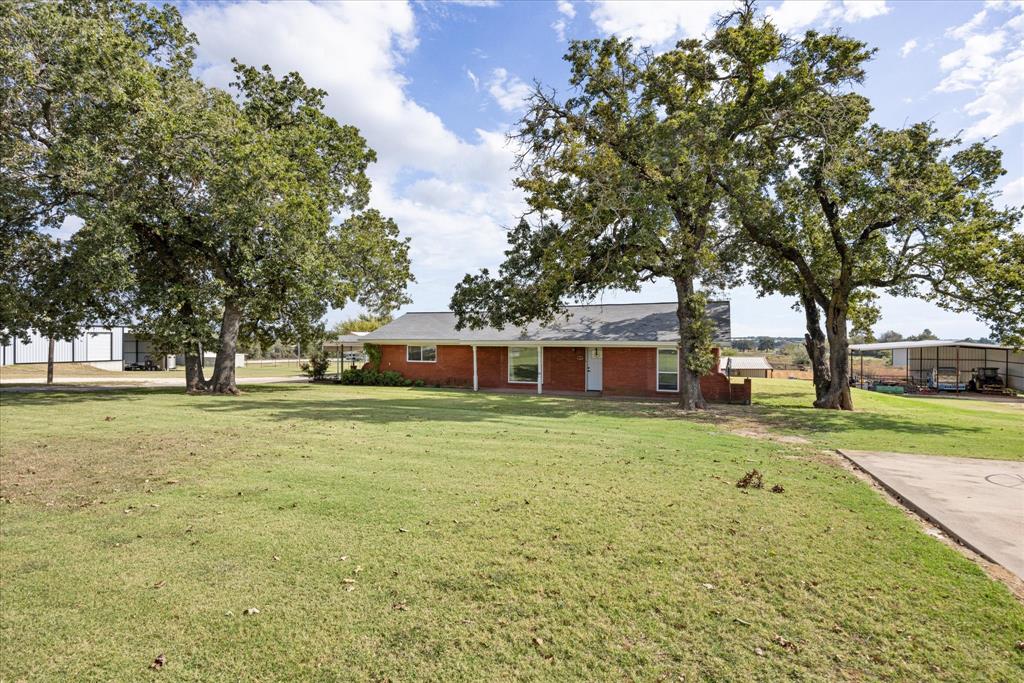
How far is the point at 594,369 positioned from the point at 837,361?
9550 millimetres

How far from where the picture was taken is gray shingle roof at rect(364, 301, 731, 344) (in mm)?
23312

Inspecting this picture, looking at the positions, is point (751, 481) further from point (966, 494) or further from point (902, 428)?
point (902, 428)

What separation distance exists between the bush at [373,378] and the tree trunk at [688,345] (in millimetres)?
13987

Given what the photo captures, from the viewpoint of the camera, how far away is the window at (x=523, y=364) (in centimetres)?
2583

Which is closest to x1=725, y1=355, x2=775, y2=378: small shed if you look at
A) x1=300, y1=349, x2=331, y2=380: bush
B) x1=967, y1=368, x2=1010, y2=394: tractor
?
x1=967, y1=368, x2=1010, y2=394: tractor

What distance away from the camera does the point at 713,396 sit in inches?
844

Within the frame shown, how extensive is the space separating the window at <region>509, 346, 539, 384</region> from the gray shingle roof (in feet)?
2.79

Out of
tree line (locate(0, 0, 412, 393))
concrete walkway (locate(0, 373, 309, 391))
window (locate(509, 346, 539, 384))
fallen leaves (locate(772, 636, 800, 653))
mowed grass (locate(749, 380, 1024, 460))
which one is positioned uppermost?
tree line (locate(0, 0, 412, 393))

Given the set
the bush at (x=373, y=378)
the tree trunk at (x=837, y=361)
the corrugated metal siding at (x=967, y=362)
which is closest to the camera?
the tree trunk at (x=837, y=361)

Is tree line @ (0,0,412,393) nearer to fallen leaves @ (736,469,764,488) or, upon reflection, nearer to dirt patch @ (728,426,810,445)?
dirt patch @ (728,426,810,445)

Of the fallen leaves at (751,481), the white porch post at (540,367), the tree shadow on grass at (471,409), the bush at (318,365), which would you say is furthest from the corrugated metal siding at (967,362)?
the bush at (318,365)

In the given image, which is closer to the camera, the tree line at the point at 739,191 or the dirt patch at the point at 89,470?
the dirt patch at the point at 89,470

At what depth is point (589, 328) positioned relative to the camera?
25344mm

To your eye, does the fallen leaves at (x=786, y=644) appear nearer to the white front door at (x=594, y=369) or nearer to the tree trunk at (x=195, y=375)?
the white front door at (x=594, y=369)
